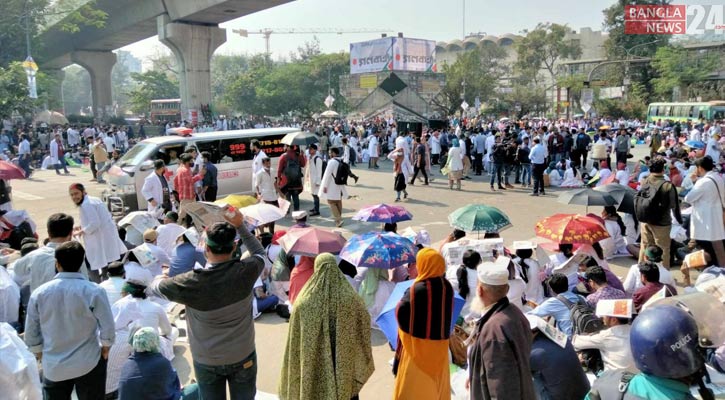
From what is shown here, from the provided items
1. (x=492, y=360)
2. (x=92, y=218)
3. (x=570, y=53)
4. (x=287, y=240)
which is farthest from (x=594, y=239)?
(x=570, y=53)

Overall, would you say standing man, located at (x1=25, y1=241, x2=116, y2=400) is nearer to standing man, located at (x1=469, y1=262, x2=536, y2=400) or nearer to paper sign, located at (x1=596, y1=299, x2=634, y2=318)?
standing man, located at (x1=469, y1=262, x2=536, y2=400)

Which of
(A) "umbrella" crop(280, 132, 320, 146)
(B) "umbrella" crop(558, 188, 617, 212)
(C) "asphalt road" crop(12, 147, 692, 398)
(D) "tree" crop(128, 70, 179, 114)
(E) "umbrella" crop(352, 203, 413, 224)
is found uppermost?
(D) "tree" crop(128, 70, 179, 114)

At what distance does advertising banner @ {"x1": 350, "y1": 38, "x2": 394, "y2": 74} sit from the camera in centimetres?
5700

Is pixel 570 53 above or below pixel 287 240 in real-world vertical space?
above

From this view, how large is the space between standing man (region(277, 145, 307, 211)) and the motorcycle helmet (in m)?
10.5

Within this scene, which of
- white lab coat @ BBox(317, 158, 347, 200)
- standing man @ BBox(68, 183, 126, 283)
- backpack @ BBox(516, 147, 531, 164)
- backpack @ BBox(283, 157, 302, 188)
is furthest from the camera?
backpack @ BBox(516, 147, 531, 164)

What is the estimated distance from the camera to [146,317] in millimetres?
5305

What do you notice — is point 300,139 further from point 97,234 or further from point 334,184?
point 97,234

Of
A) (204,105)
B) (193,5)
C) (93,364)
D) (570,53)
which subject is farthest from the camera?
(570,53)

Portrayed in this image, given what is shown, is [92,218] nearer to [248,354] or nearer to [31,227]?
[31,227]

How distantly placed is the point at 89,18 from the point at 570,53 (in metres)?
54.3

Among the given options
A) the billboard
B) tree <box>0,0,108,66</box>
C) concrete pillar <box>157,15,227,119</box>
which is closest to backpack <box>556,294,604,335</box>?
concrete pillar <box>157,15,227,119</box>

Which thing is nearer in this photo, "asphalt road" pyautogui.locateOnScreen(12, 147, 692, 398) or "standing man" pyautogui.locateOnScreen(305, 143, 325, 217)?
"asphalt road" pyautogui.locateOnScreen(12, 147, 692, 398)

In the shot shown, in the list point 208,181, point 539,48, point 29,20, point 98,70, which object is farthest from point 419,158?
point 539,48
